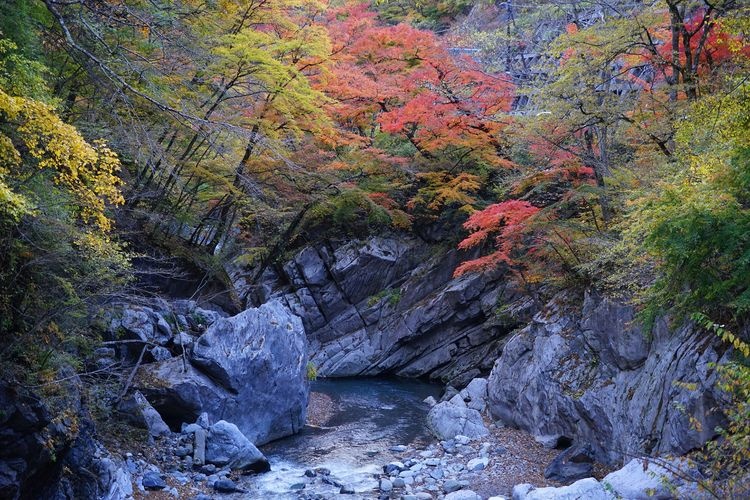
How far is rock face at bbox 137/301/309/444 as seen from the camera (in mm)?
11703

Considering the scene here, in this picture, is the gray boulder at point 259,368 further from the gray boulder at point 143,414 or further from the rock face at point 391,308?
the rock face at point 391,308

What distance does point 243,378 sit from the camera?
12711 mm

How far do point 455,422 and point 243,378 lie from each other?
16.3 ft

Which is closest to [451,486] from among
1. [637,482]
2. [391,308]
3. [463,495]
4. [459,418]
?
[463,495]

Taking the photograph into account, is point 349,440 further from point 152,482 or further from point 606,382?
point 606,382

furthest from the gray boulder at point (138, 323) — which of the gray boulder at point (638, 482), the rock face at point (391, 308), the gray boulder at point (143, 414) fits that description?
the rock face at point (391, 308)

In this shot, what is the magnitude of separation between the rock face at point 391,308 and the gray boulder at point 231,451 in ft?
33.5

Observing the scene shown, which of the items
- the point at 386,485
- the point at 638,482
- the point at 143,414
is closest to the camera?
the point at 638,482

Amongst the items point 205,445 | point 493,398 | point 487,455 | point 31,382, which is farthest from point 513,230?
point 31,382

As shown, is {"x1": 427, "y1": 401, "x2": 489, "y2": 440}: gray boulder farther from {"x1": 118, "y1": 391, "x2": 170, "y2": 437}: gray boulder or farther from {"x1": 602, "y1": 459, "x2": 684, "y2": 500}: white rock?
{"x1": 118, "y1": 391, "x2": 170, "y2": 437}: gray boulder

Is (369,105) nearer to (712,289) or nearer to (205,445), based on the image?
(205,445)

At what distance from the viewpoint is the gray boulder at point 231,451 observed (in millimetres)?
10750

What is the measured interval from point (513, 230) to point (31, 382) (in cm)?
1080

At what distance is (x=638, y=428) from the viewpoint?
9.40 m
